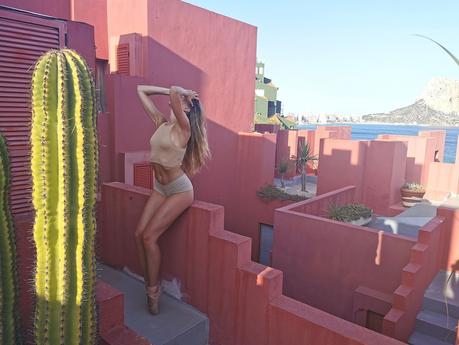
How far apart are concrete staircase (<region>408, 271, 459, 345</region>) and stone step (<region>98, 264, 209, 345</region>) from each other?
141 inches

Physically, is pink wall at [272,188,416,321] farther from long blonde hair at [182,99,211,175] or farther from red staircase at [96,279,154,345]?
red staircase at [96,279,154,345]

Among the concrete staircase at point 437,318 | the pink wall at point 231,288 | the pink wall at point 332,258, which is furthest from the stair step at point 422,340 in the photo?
the pink wall at point 231,288

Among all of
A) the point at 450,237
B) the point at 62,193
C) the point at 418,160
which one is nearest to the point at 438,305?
the point at 450,237

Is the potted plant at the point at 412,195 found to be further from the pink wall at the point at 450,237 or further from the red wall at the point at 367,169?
the pink wall at the point at 450,237

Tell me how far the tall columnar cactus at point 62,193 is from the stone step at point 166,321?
1399 millimetres

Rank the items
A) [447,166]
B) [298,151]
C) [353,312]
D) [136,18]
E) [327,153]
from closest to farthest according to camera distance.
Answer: [353,312] → [136,18] → [327,153] → [447,166] → [298,151]

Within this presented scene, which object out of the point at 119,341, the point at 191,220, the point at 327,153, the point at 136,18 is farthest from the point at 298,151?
the point at 119,341

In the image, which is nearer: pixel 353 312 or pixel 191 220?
pixel 191 220

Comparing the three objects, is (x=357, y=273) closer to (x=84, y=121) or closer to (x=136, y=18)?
(x=84, y=121)

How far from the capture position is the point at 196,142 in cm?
392

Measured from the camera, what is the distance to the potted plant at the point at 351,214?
8.77 meters

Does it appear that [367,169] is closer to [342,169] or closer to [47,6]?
[342,169]

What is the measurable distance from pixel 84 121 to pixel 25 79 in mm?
2835

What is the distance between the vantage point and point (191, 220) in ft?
13.8
